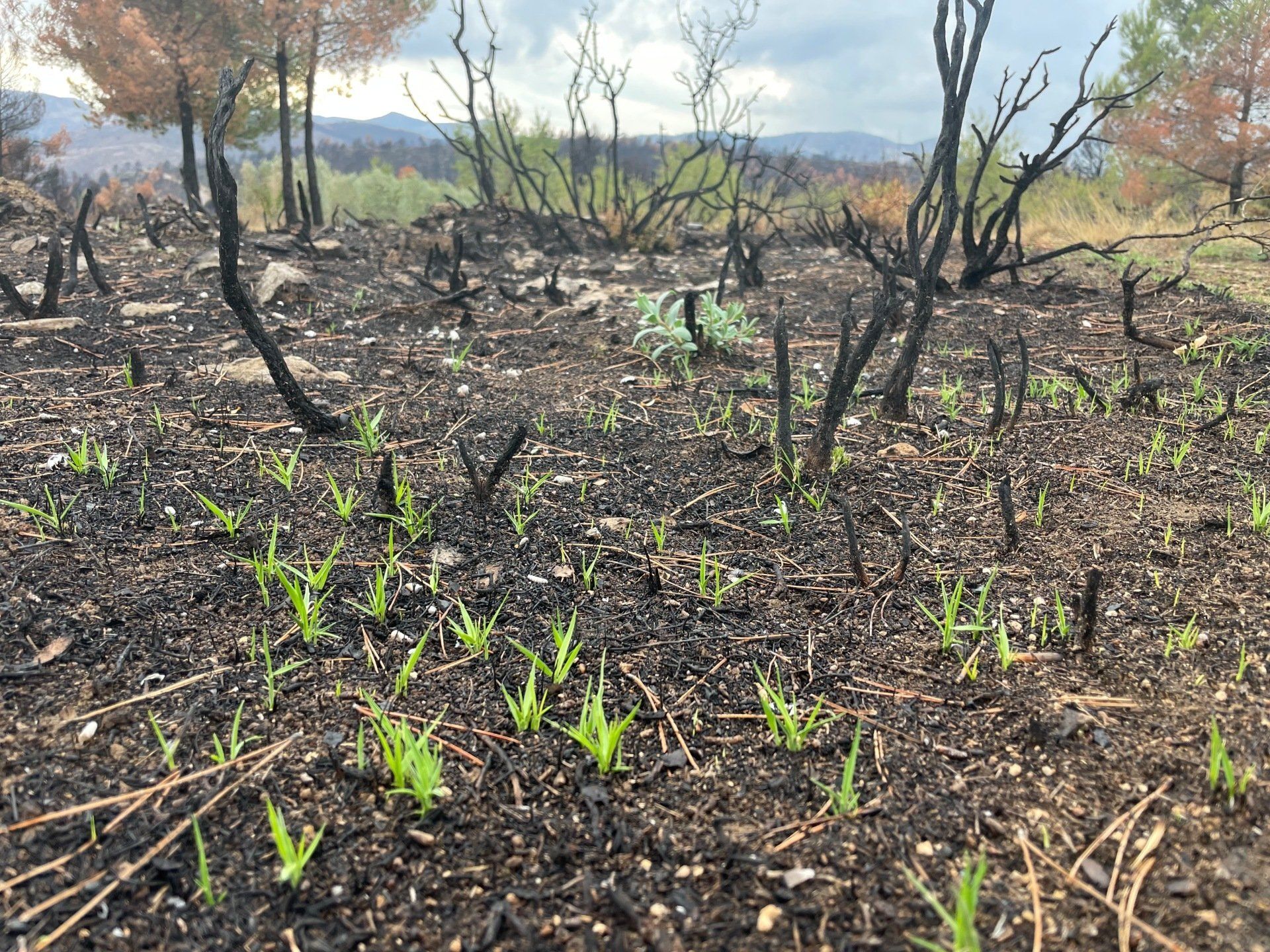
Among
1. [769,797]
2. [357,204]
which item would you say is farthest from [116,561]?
[357,204]

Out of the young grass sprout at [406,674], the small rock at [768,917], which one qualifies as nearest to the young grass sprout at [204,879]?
the young grass sprout at [406,674]

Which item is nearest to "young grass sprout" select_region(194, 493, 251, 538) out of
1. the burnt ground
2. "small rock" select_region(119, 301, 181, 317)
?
the burnt ground

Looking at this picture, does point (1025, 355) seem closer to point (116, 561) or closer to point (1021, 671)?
point (1021, 671)

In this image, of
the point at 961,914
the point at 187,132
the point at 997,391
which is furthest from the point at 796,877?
the point at 187,132

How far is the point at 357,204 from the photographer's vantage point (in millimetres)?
21750

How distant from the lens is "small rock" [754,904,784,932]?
1228mm

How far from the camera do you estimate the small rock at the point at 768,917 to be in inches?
48.3

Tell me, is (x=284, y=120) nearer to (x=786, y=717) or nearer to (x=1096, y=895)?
(x=786, y=717)

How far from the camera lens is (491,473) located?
2.48m

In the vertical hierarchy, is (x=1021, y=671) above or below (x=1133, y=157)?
below

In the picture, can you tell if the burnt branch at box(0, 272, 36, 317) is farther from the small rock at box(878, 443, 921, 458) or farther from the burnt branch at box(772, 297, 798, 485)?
the small rock at box(878, 443, 921, 458)

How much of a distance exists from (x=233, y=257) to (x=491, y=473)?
110 cm

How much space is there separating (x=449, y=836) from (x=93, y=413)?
8.27 ft

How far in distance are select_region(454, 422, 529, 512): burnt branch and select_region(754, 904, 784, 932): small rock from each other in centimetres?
142
